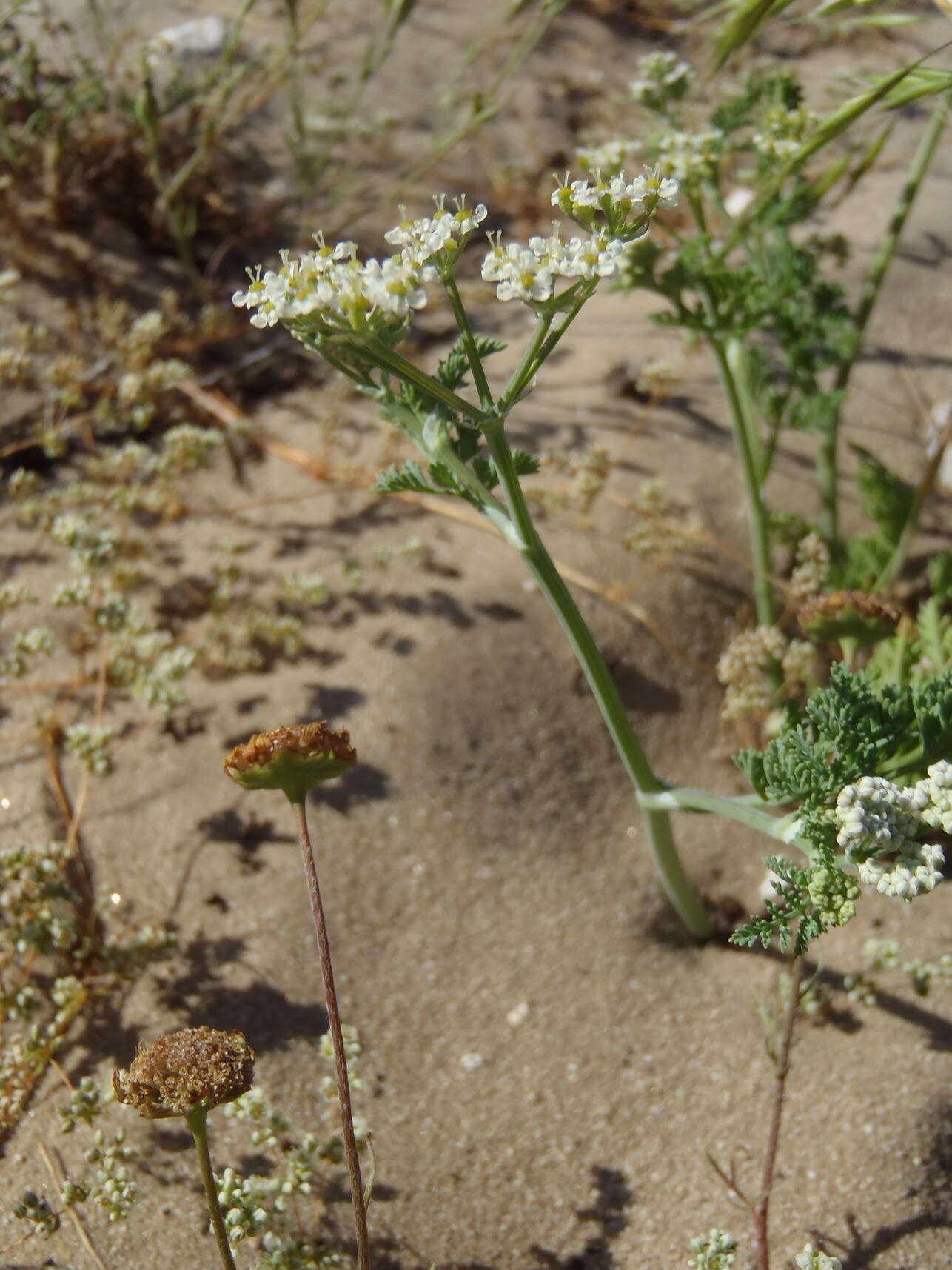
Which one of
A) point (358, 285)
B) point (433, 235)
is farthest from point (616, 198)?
point (358, 285)

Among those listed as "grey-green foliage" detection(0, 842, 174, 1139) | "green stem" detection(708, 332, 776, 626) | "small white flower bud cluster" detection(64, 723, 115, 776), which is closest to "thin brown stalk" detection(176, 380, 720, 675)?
"green stem" detection(708, 332, 776, 626)

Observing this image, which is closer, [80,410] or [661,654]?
[661,654]

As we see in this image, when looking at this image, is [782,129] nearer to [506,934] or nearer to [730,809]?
[730,809]

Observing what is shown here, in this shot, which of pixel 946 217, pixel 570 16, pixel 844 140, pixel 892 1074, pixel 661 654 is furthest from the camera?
pixel 570 16

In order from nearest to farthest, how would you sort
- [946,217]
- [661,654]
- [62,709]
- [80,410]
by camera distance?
[62,709], [661,654], [80,410], [946,217]


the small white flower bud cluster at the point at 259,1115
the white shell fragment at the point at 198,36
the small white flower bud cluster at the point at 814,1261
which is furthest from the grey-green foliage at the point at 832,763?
the white shell fragment at the point at 198,36

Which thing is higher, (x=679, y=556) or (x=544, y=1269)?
(x=679, y=556)

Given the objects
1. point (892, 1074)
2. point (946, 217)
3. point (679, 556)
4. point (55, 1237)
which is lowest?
point (55, 1237)

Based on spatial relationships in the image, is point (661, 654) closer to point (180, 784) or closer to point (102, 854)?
point (180, 784)

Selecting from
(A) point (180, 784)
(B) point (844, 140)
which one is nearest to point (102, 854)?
(A) point (180, 784)
